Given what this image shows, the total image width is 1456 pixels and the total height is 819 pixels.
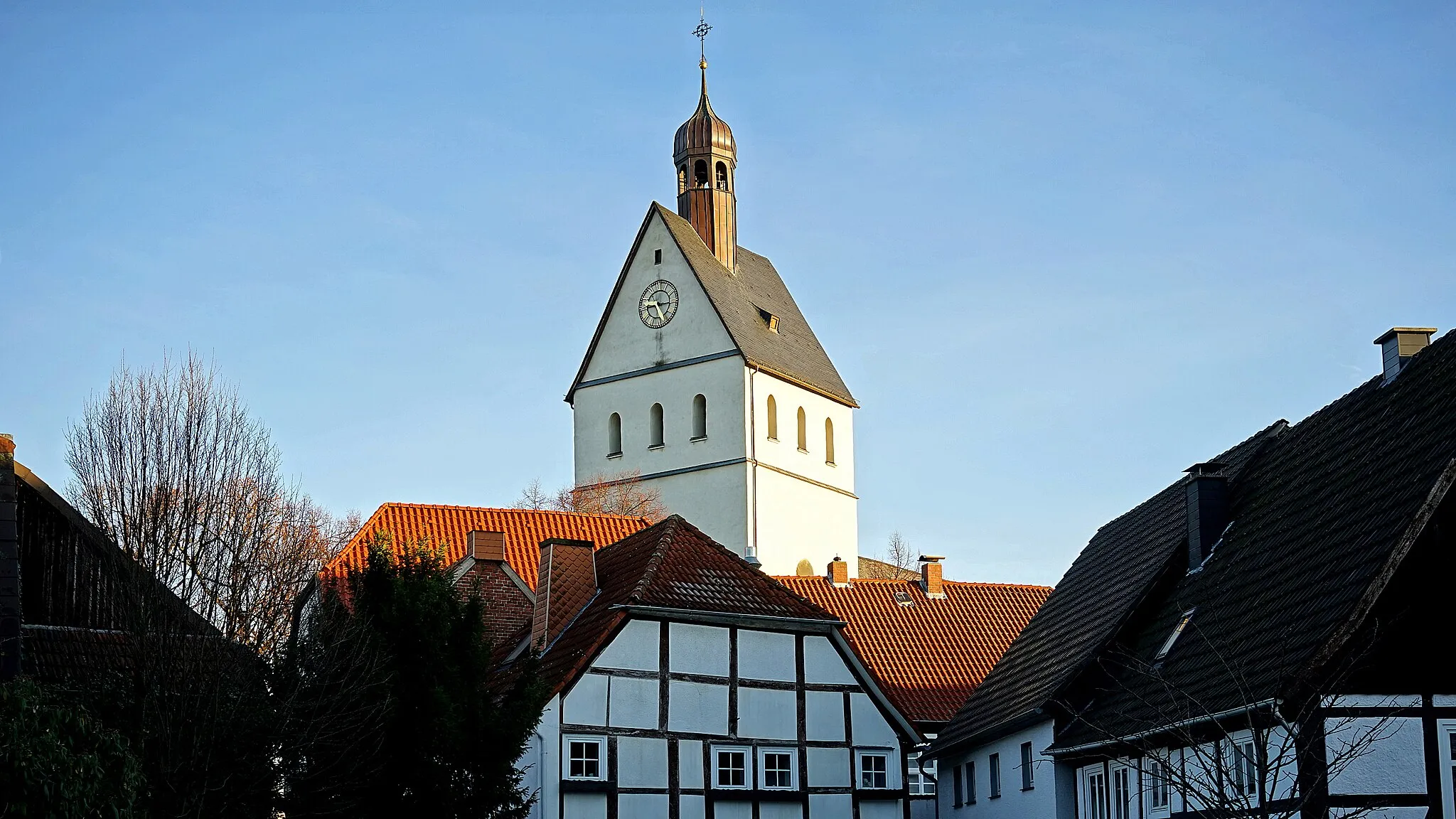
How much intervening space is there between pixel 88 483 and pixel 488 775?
19.1 ft

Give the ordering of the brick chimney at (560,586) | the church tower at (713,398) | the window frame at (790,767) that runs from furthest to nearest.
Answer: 1. the church tower at (713,398)
2. the brick chimney at (560,586)
3. the window frame at (790,767)

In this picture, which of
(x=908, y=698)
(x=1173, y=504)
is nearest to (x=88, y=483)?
(x=1173, y=504)

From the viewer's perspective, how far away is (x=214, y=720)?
2183cm

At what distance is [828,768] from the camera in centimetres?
3055

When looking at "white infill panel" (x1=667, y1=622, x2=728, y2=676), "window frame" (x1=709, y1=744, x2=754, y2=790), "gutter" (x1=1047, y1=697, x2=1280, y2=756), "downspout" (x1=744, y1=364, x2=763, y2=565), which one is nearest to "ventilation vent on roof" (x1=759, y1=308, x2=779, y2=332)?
"downspout" (x1=744, y1=364, x2=763, y2=565)

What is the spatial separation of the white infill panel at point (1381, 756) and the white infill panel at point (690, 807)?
1164cm

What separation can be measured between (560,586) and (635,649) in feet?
9.48

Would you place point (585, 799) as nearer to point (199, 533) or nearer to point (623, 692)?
point (623, 692)

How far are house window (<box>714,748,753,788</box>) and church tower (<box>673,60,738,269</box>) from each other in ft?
145

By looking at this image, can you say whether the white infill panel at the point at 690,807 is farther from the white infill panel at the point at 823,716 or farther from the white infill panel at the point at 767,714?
the white infill panel at the point at 823,716

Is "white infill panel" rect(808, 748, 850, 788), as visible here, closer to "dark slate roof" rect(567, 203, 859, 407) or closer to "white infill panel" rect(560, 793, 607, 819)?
"white infill panel" rect(560, 793, 607, 819)

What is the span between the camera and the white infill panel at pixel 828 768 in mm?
A: 30391

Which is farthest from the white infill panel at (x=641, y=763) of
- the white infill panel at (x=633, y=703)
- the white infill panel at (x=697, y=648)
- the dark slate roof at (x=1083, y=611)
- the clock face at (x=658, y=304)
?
the clock face at (x=658, y=304)

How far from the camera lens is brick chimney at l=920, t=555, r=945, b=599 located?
1687 inches
